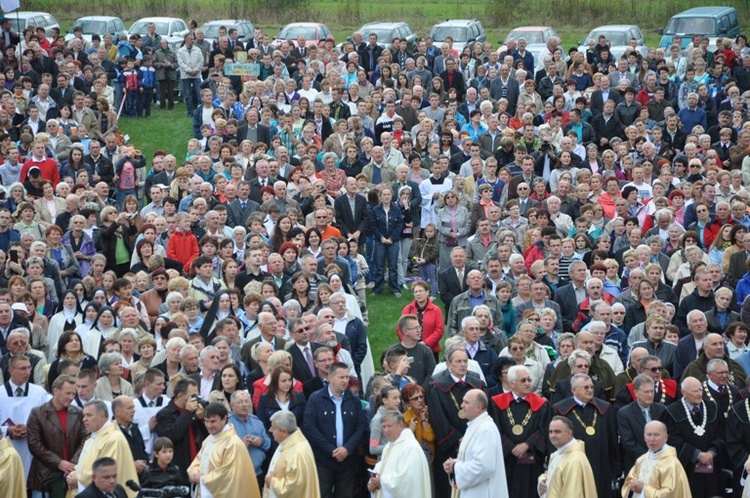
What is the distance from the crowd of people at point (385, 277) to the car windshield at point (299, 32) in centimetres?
527

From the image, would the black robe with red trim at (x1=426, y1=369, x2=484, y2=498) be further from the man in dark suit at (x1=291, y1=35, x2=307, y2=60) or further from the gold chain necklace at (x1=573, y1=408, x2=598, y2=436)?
the man in dark suit at (x1=291, y1=35, x2=307, y2=60)

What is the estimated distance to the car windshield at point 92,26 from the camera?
34656mm

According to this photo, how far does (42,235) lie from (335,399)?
7.31 metres

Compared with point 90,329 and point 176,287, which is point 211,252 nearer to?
point 176,287

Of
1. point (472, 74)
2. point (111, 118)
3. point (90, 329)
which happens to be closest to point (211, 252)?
point (90, 329)

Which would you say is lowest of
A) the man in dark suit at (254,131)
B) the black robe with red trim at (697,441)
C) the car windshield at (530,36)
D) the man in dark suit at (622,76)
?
the black robe with red trim at (697,441)

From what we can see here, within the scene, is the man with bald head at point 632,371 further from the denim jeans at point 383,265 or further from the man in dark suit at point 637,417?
the denim jeans at point 383,265

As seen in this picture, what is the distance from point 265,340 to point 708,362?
4832 mm

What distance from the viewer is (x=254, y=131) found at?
22.6 meters

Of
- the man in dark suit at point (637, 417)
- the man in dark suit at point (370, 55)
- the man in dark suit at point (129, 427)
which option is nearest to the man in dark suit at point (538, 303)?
the man in dark suit at point (637, 417)

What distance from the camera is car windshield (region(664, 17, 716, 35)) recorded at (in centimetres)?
3369

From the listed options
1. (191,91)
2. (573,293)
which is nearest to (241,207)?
(573,293)

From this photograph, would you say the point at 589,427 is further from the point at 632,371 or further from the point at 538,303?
the point at 538,303

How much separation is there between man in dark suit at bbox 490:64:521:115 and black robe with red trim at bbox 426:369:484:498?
533 inches
